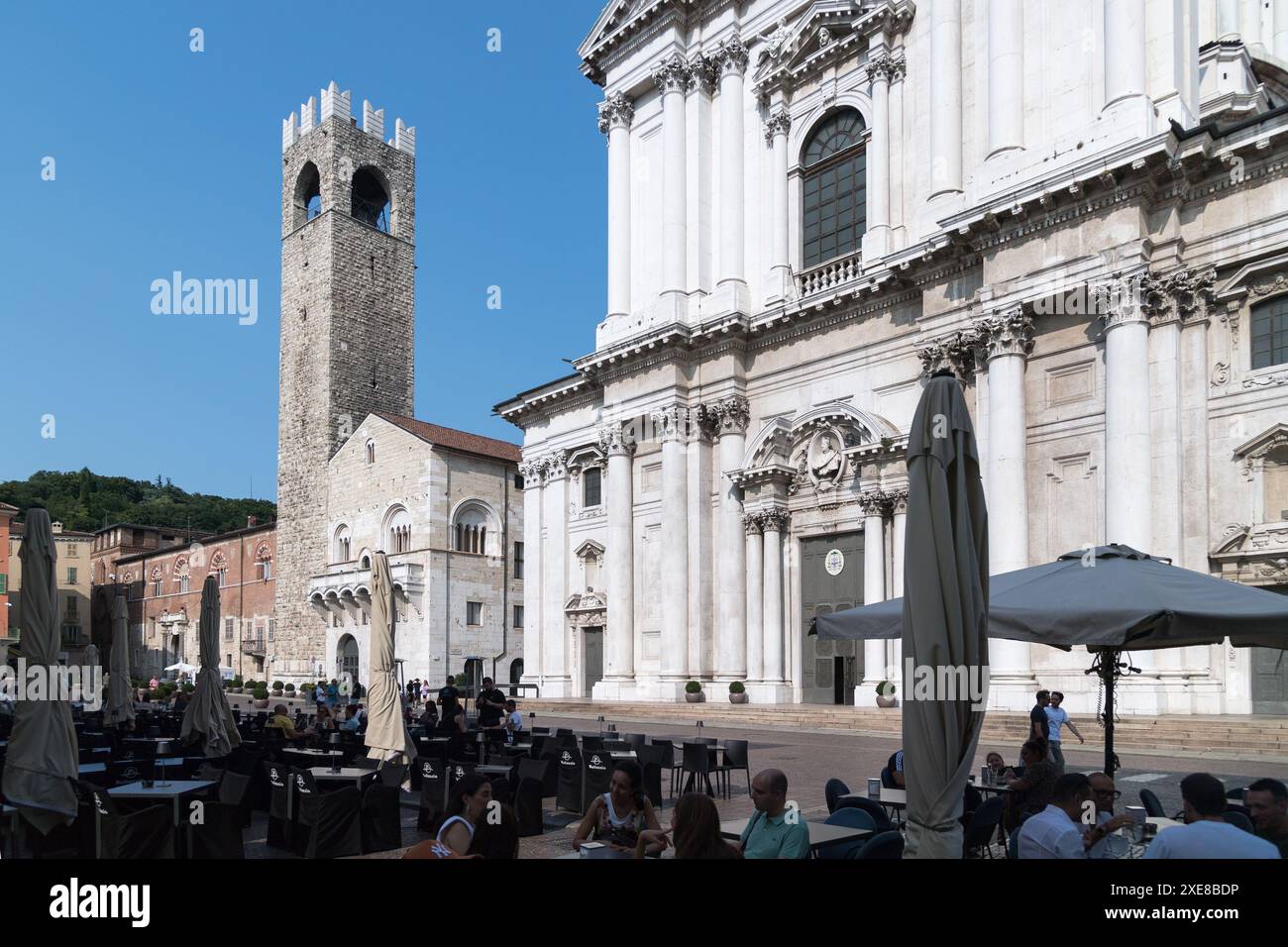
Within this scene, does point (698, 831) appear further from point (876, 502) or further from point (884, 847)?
point (876, 502)

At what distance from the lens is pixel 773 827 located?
20.7 ft

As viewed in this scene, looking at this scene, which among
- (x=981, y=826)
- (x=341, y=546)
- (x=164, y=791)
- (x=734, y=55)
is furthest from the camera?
(x=341, y=546)

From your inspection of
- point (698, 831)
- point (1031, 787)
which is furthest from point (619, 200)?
point (698, 831)

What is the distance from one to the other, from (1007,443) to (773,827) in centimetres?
1782

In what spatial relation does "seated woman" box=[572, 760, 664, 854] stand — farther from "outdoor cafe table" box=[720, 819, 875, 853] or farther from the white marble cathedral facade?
the white marble cathedral facade

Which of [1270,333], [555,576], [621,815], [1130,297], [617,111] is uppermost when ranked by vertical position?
[617,111]

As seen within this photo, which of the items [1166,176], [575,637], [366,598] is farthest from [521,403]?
[1166,176]

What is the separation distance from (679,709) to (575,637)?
8.28 meters

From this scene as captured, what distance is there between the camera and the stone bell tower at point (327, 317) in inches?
2174

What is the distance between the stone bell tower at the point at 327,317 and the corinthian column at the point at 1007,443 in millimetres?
39654

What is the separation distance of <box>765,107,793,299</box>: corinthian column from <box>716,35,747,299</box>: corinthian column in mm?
1003

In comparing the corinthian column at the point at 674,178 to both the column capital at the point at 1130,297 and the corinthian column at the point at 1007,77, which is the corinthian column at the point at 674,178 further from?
the column capital at the point at 1130,297
